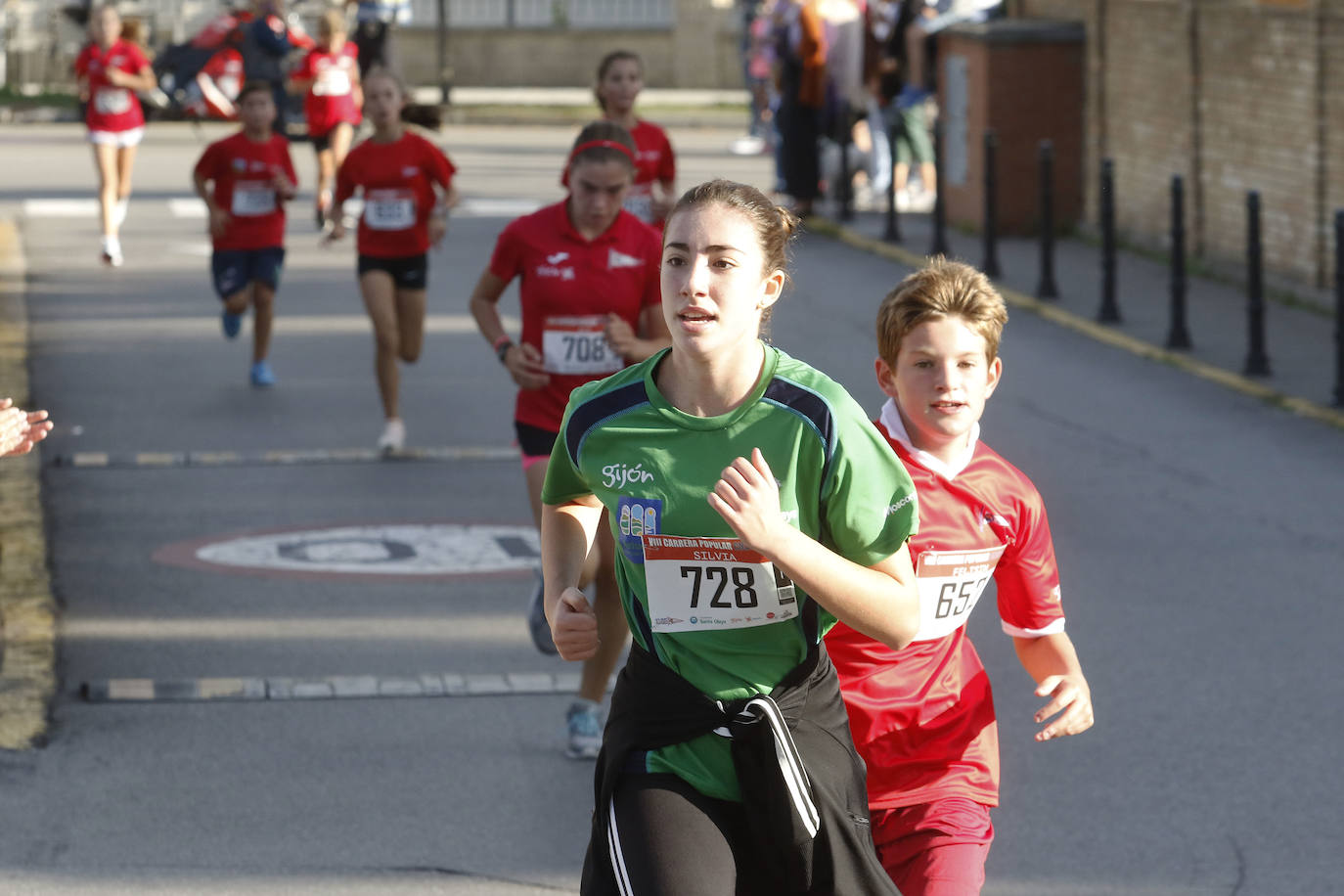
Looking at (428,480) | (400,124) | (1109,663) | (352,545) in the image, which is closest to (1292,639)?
(1109,663)

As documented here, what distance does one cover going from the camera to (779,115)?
22844 mm

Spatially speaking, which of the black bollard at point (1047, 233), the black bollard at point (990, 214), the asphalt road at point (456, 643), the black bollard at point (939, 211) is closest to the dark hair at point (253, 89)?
the asphalt road at point (456, 643)

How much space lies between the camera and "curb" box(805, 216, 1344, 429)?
12.6m

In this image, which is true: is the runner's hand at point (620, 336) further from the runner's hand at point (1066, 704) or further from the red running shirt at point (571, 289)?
the runner's hand at point (1066, 704)

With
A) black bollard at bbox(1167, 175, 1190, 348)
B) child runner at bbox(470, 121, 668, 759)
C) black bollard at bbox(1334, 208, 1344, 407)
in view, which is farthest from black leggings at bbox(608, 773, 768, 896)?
black bollard at bbox(1167, 175, 1190, 348)

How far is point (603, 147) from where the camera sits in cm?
753

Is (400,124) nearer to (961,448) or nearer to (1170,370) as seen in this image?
(1170,370)

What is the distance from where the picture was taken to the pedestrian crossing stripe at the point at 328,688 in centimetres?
771

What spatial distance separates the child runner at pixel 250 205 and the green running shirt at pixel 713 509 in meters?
10.3

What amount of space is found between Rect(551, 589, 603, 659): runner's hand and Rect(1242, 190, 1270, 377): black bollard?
1048cm

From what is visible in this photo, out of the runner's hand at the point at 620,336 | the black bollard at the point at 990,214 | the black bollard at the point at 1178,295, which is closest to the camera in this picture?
the runner's hand at the point at 620,336

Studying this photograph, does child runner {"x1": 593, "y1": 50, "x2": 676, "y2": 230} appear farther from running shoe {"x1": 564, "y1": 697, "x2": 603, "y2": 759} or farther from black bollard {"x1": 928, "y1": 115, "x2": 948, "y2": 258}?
black bollard {"x1": 928, "y1": 115, "x2": 948, "y2": 258}

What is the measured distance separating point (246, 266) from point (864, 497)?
35.2 ft

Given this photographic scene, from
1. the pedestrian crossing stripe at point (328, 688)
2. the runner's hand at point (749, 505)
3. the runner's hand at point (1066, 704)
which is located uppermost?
the runner's hand at point (749, 505)
